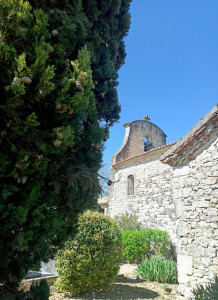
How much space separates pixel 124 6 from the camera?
3.84m

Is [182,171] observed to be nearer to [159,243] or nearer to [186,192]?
[186,192]

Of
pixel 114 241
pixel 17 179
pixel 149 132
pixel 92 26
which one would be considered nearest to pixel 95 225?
pixel 114 241

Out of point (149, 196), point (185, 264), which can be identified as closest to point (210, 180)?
point (185, 264)

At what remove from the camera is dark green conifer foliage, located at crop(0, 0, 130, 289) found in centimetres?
183

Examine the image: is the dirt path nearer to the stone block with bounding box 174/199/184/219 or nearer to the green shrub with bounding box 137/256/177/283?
the green shrub with bounding box 137/256/177/283

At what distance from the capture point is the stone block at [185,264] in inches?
195

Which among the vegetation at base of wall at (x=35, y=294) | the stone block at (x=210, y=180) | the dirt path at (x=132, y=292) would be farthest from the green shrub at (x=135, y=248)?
the vegetation at base of wall at (x=35, y=294)

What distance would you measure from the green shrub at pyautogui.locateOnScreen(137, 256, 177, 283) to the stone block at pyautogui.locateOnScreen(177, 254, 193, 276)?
160 centimetres

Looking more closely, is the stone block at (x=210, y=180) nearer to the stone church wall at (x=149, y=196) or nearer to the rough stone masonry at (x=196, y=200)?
the rough stone masonry at (x=196, y=200)

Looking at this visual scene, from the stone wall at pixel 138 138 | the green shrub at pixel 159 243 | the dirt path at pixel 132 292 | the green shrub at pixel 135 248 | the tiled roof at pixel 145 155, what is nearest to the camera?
the dirt path at pixel 132 292

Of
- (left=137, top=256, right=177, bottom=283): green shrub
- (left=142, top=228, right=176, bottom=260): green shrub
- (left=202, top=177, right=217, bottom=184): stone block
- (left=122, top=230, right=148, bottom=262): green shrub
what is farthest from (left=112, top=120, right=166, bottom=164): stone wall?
(left=202, top=177, right=217, bottom=184): stone block

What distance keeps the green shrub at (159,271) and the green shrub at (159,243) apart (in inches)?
74.7

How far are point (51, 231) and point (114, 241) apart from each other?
12.2 feet

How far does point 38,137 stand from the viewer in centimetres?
197
